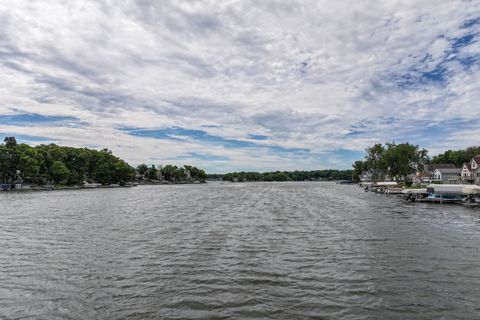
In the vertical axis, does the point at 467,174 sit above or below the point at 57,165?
below

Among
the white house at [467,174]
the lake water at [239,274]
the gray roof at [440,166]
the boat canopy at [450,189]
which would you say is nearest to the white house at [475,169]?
the white house at [467,174]

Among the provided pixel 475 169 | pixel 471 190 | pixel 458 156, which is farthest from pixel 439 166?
pixel 471 190

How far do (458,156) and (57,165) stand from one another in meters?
168

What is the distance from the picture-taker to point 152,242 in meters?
23.6

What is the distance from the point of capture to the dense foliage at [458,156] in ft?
507

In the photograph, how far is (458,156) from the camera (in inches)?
6299

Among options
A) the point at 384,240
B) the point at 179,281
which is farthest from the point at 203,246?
the point at 384,240

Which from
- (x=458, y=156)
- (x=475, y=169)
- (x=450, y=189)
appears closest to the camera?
(x=450, y=189)

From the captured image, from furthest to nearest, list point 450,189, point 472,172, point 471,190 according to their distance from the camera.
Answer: point 472,172, point 450,189, point 471,190

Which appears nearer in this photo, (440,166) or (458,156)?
(440,166)

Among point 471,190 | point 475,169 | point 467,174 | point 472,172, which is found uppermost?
point 475,169

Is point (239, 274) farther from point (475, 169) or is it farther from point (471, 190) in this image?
point (475, 169)

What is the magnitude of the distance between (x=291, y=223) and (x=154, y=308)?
22.8 metres

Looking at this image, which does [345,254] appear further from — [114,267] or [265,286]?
[114,267]
